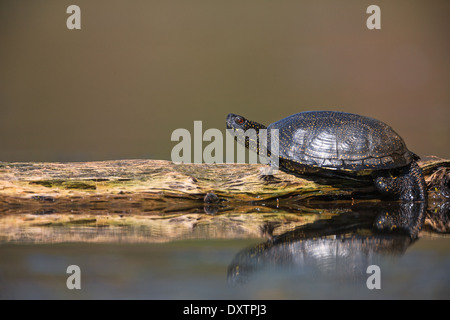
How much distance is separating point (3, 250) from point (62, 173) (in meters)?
1.68

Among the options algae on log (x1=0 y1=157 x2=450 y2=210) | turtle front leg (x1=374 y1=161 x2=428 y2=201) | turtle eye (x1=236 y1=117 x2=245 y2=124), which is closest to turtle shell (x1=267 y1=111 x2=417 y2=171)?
turtle front leg (x1=374 y1=161 x2=428 y2=201)

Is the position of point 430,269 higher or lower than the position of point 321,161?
lower

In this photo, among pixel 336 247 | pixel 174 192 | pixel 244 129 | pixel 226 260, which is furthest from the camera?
pixel 244 129

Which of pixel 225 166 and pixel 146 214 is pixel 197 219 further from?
pixel 225 166

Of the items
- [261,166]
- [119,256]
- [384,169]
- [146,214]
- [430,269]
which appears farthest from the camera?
[261,166]

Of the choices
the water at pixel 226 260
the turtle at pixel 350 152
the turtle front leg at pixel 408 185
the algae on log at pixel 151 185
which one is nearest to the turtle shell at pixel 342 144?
the turtle at pixel 350 152

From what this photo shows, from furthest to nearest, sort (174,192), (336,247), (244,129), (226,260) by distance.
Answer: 1. (244,129)
2. (174,192)
3. (336,247)
4. (226,260)

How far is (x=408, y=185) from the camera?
13.2 ft

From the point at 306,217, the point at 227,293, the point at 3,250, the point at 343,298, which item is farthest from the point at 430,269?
the point at 3,250

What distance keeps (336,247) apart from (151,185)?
6.66 ft
